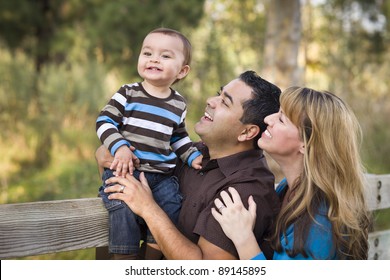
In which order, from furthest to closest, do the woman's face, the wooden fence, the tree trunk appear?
the tree trunk
the woman's face
the wooden fence

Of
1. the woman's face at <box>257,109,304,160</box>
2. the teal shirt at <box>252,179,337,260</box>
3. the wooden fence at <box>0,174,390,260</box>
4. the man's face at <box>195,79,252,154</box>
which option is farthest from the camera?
the man's face at <box>195,79,252,154</box>

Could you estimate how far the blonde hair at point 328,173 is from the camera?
2273 millimetres

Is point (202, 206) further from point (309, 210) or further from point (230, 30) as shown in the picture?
point (230, 30)

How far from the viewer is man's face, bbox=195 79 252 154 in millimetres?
2570

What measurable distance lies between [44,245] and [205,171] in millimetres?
820

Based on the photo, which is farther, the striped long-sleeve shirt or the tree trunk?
the tree trunk

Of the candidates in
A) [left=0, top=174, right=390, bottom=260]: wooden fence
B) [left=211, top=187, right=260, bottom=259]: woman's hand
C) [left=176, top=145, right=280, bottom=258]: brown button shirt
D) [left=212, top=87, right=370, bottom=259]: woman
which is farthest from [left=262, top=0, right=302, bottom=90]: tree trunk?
[left=0, top=174, right=390, bottom=260]: wooden fence

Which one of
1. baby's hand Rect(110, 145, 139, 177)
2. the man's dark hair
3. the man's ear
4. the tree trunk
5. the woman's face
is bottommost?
baby's hand Rect(110, 145, 139, 177)

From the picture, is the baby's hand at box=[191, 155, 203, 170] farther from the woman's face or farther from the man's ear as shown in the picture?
the woman's face

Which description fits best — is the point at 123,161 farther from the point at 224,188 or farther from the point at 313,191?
the point at 313,191

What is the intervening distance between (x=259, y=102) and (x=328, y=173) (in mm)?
480

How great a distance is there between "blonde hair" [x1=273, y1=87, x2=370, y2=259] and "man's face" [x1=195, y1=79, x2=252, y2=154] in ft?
0.80

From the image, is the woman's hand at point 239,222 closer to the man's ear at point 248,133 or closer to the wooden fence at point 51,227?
the man's ear at point 248,133
